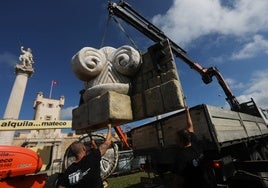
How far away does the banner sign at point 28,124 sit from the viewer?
13.1 m

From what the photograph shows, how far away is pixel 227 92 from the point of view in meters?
12.5

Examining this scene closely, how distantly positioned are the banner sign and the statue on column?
878 cm

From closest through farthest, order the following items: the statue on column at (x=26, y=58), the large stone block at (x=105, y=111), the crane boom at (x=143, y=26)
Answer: the large stone block at (x=105, y=111), the crane boom at (x=143, y=26), the statue on column at (x=26, y=58)

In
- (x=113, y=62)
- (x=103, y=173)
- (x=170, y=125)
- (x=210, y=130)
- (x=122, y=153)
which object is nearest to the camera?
(x=113, y=62)

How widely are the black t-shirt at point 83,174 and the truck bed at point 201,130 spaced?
6.78 ft

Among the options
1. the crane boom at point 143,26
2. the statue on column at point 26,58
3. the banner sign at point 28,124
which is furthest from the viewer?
the statue on column at point 26,58

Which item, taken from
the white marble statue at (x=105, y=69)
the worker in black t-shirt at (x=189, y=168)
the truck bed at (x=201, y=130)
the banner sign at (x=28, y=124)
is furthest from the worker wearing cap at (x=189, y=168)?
the banner sign at (x=28, y=124)

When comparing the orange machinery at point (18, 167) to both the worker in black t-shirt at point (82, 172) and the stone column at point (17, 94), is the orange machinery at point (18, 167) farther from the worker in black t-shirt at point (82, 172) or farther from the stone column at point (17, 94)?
the stone column at point (17, 94)

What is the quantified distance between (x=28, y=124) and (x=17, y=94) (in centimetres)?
611

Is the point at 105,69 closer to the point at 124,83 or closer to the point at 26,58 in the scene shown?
the point at 124,83

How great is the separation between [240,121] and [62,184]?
498cm

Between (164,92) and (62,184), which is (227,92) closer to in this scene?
(164,92)

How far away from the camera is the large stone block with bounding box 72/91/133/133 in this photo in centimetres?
236

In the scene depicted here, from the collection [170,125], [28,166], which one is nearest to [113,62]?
[170,125]
